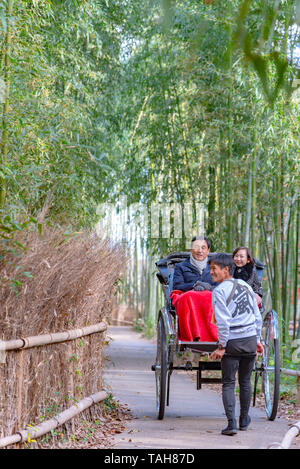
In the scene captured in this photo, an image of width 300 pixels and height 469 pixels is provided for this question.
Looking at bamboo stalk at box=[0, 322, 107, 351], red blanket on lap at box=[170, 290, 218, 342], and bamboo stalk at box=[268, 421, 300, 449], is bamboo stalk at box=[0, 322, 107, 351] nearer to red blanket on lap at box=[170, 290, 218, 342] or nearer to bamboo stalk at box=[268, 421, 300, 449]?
red blanket on lap at box=[170, 290, 218, 342]

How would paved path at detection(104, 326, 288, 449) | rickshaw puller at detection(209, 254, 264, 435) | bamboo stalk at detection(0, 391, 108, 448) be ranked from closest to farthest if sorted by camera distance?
1. bamboo stalk at detection(0, 391, 108, 448)
2. paved path at detection(104, 326, 288, 449)
3. rickshaw puller at detection(209, 254, 264, 435)

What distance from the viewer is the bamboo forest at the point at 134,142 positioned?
524 centimetres

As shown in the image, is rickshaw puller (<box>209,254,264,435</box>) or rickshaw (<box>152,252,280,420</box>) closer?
rickshaw puller (<box>209,254,264,435</box>)

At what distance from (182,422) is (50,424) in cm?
187

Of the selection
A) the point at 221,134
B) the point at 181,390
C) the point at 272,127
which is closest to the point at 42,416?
the point at 181,390

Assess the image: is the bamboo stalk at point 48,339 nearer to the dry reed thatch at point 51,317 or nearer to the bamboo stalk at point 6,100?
the dry reed thatch at point 51,317

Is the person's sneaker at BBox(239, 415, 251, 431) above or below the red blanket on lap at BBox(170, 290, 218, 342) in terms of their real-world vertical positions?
below

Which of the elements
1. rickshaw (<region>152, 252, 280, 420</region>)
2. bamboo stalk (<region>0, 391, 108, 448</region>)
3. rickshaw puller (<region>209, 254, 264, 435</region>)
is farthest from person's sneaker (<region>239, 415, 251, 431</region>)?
bamboo stalk (<region>0, 391, 108, 448</region>)

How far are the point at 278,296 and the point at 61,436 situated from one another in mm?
6373

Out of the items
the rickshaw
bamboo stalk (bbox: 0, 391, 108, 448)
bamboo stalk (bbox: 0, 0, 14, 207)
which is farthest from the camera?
bamboo stalk (bbox: 0, 0, 14, 207)

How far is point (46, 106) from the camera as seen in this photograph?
8281 mm

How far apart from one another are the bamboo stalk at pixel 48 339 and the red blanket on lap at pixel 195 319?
2.29 feet

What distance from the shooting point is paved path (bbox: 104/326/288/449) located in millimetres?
5176

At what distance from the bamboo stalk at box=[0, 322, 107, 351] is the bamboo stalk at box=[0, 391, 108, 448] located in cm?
49
